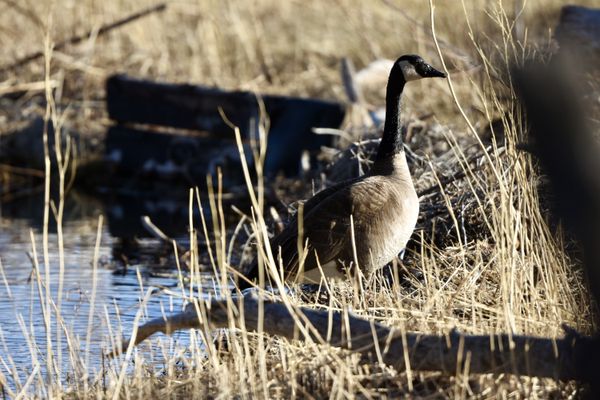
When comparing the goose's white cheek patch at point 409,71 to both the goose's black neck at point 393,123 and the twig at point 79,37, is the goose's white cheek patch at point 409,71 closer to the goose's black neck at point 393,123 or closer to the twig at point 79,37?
the goose's black neck at point 393,123

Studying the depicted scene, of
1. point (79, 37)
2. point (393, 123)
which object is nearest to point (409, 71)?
point (393, 123)

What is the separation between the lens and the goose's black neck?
22.2ft

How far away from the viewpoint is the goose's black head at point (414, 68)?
6.81 metres

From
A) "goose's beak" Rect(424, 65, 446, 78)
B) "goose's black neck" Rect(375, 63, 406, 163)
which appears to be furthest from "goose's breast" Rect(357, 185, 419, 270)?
"goose's beak" Rect(424, 65, 446, 78)

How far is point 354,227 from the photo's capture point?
6.30 m

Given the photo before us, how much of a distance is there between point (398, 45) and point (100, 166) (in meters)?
4.81

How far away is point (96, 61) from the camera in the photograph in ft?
48.0

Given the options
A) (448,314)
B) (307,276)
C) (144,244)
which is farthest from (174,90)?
→ (448,314)

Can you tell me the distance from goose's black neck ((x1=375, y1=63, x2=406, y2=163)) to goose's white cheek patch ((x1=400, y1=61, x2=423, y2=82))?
4 cm

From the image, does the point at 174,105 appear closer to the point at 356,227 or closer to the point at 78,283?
the point at 78,283

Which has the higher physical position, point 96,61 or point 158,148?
point 96,61

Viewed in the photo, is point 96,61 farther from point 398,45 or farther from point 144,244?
point 144,244

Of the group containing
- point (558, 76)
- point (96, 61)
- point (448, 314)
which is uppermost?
point (96, 61)

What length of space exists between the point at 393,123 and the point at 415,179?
121 centimetres
